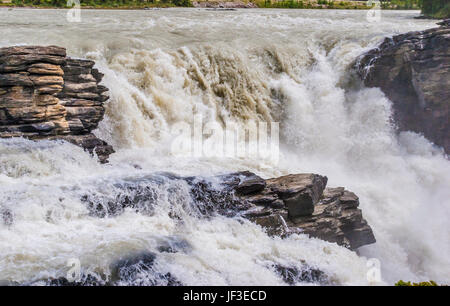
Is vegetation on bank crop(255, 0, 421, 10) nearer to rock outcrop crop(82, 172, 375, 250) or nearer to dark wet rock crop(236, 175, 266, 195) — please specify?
rock outcrop crop(82, 172, 375, 250)

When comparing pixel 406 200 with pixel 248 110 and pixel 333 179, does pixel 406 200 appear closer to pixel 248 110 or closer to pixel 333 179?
pixel 333 179

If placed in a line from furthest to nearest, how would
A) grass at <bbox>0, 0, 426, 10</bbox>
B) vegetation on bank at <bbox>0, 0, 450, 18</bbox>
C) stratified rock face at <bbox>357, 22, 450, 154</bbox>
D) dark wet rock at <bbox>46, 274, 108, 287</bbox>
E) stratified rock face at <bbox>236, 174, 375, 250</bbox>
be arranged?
grass at <bbox>0, 0, 426, 10</bbox>, vegetation on bank at <bbox>0, 0, 450, 18</bbox>, stratified rock face at <bbox>357, 22, 450, 154</bbox>, stratified rock face at <bbox>236, 174, 375, 250</bbox>, dark wet rock at <bbox>46, 274, 108, 287</bbox>

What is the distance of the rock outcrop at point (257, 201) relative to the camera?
27.8ft

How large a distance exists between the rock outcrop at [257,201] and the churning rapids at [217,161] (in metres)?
0.17

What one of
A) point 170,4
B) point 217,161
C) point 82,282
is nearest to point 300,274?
point 82,282

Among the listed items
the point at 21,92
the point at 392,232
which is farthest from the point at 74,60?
the point at 392,232

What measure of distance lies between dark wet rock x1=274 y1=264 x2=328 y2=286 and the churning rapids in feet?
0.66

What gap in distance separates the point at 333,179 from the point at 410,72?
527 centimetres

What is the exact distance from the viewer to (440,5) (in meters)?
38.8

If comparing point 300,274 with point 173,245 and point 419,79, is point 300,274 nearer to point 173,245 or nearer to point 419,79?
point 173,245

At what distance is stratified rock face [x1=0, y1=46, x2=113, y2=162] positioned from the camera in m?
10.8

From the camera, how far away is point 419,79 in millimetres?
15594

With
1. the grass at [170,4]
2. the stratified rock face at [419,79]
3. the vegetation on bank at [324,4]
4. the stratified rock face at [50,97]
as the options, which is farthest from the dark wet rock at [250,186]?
the vegetation on bank at [324,4]

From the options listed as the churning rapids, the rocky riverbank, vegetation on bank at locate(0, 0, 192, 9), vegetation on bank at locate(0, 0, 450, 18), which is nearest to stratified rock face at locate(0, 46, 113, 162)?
the rocky riverbank
